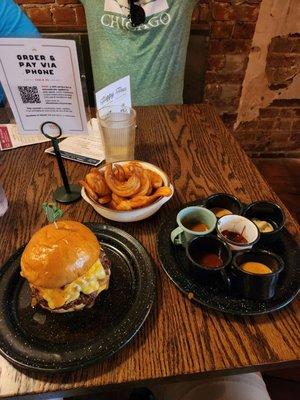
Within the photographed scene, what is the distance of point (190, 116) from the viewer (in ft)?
4.62

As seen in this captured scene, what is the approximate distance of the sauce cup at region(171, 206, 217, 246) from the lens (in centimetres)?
74

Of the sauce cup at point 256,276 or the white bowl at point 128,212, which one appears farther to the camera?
the white bowl at point 128,212

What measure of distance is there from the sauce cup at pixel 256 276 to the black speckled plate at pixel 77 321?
18 centimetres

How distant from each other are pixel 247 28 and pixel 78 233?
1.97 meters

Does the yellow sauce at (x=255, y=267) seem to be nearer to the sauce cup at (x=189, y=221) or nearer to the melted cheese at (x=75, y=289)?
the sauce cup at (x=189, y=221)

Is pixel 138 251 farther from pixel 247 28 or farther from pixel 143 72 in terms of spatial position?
pixel 247 28

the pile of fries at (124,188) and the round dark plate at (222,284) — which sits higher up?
the pile of fries at (124,188)

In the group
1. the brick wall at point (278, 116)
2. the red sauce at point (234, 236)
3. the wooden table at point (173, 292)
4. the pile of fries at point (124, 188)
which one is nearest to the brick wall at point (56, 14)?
the wooden table at point (173, 292)

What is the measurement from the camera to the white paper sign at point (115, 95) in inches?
40.3

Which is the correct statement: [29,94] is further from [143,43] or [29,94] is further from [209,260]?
[143,43]

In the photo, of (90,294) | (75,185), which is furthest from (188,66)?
(90,294)

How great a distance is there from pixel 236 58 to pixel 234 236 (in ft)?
5.89

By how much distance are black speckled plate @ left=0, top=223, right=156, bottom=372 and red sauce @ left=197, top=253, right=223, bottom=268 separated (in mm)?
109

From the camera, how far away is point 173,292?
0.67 meters
